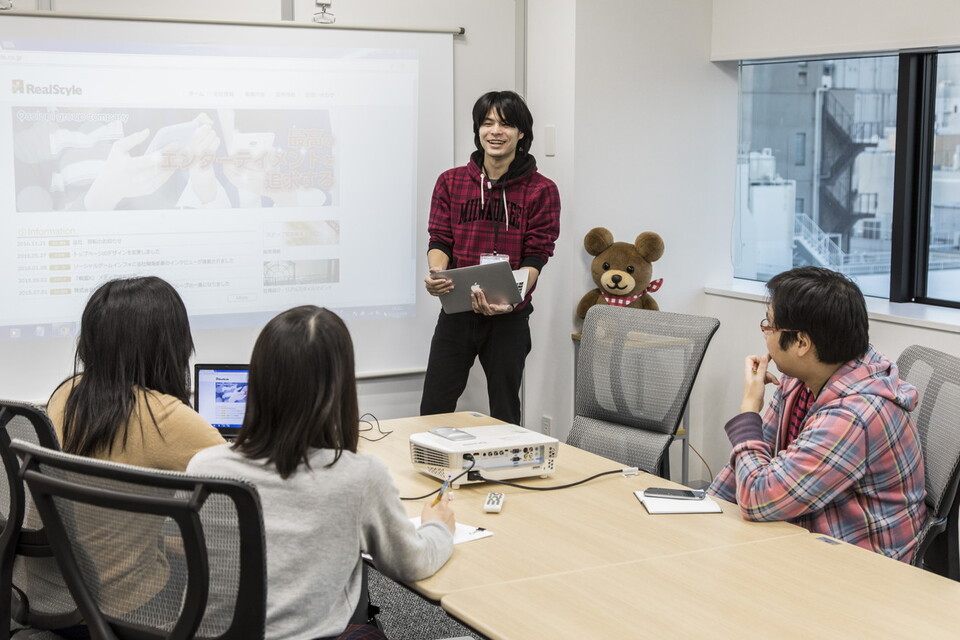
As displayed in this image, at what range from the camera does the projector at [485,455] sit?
241cm

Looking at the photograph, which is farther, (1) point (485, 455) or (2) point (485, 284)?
(2) point (485, 284)

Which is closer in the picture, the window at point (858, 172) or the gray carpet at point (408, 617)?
the gray carpet at point (408, 617)

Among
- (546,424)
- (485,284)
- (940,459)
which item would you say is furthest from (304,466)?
(546,424)

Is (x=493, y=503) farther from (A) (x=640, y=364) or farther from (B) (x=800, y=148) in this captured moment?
(B) (x=800, y=148)

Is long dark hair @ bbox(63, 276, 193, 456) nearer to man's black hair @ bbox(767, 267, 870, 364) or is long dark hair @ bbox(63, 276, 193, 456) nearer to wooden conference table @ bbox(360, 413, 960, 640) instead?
wooden conference table @ bbox(360, 413, 960, 640)

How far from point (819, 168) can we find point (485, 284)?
1738mm

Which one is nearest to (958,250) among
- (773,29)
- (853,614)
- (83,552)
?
(773,29)

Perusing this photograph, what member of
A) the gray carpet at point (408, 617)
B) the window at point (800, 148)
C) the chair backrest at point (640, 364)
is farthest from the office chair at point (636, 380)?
the window at point (800, 148)

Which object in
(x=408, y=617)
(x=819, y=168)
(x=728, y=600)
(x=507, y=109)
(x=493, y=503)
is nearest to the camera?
(x=728, y=600)

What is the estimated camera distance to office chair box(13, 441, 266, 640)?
4.66 ft

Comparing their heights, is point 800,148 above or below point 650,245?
above

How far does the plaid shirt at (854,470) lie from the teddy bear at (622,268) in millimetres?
2102

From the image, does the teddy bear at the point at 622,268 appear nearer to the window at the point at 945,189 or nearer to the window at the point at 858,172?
the window at the point at 858,172

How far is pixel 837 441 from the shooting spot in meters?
2.08
